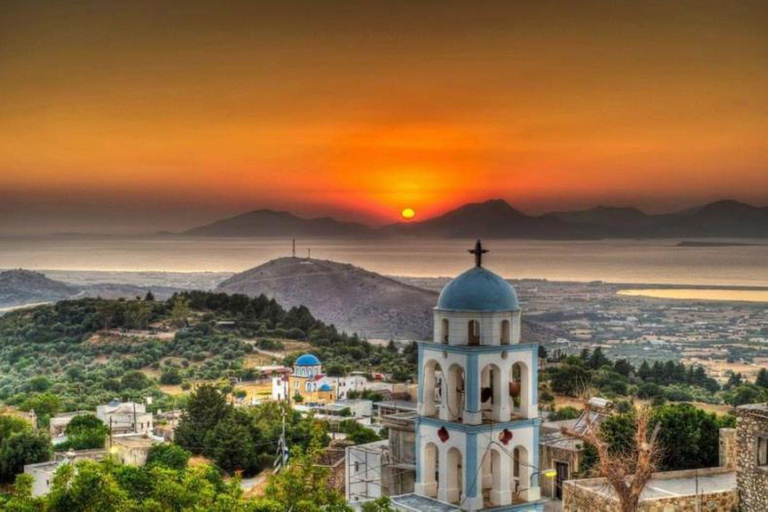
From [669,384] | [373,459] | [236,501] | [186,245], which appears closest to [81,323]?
[186,245]

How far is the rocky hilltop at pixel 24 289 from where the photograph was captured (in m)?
91.1

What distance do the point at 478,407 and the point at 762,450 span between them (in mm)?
4768

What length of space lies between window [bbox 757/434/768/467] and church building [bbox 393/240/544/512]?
367cm

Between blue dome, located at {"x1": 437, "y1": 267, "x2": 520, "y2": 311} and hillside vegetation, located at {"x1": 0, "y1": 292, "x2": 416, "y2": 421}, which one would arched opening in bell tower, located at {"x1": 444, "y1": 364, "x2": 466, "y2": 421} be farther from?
hillside vegetation, located at {"x1": 0, "y1": 292, "x2": 416, "y2": 421}

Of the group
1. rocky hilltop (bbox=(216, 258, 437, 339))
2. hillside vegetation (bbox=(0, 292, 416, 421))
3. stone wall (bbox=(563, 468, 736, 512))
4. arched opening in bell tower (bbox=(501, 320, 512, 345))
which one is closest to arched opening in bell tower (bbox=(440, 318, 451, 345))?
arched opening in bell tower (bbox=(501, 320, 512, 345))

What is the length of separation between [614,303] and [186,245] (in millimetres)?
38852

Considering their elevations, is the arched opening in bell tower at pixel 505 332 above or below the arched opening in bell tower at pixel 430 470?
above

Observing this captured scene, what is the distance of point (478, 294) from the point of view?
13477 millimetres

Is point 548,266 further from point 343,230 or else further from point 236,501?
point 236,501

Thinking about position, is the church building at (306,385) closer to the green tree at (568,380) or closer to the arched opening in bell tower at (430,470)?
the green tree at (568,380)

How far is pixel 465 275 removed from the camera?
45.3 feet

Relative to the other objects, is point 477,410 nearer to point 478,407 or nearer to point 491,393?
point 478,407

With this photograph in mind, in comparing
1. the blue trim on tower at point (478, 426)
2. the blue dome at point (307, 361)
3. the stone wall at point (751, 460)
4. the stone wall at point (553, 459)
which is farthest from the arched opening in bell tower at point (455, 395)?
the blue dome at point (307, 361)

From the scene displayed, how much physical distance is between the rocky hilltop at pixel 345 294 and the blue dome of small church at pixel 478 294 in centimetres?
6092
